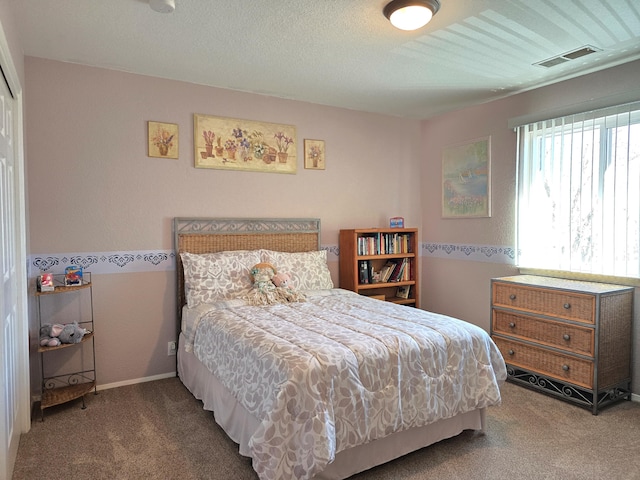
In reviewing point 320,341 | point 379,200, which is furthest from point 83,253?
point 379,200

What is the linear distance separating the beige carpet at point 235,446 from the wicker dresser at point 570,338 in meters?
0.15

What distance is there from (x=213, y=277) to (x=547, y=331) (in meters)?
2.52

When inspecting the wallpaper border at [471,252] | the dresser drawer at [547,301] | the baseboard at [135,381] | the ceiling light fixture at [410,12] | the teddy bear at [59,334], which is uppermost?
the ceiling light fixture at [410,12]

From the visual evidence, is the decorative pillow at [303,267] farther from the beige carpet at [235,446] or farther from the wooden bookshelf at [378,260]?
the beige carpet at [235,446]

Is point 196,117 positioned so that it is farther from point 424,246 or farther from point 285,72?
point 424,246

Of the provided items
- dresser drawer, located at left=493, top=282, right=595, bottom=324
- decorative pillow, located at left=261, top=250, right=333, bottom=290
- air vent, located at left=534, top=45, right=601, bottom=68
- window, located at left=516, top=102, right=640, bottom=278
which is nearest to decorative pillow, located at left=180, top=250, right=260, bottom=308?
decorative pillow, located at left=261, top=250, right=333, bottom=290

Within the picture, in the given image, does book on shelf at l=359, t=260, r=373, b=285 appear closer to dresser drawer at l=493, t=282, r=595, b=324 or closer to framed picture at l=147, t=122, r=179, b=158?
dresser drawer at l=493, t=282, r=595, b=324

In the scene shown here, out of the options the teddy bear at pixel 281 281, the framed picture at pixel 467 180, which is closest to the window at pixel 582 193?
the framed picture at pixel 467 180

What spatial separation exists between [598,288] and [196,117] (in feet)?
10.8

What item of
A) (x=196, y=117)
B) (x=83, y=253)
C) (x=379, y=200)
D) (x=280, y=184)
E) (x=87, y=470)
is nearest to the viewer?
(x=87, y=470)

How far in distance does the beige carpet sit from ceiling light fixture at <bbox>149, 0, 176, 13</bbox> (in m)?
2.41

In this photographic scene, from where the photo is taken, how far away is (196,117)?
3559 mm

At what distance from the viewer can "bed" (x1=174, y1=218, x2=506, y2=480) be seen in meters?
1.85

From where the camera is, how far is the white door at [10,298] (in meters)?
1.95
